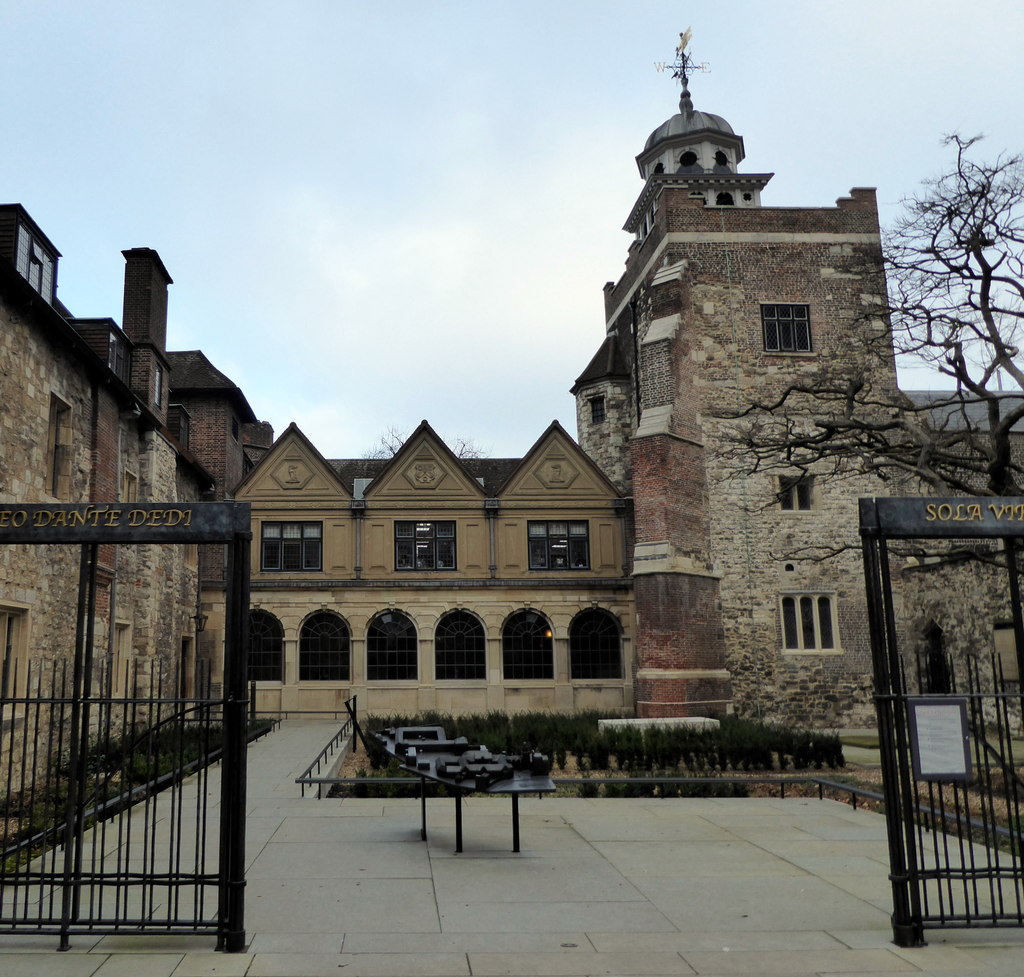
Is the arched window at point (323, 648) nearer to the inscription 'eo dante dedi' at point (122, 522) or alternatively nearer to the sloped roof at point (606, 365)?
the sloped roof at point (606, 365)

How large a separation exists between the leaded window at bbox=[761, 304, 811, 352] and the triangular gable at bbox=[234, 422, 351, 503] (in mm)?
14668

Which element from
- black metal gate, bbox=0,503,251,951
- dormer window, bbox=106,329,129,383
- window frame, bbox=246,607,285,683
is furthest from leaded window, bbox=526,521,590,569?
black metal gate, bbox=0,503,251,951

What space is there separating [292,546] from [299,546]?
0.76 ft

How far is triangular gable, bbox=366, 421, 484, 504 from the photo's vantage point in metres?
30.4

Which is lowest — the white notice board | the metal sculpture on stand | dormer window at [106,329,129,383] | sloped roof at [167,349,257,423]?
the metal sculpture on stand

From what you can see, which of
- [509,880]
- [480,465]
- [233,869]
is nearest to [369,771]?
[509,880]

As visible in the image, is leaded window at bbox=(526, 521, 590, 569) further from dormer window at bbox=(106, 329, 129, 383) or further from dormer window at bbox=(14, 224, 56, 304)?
dormer window at bbox=(14, 224, 56, 304)

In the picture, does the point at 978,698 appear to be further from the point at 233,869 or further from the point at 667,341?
the point at 667,341

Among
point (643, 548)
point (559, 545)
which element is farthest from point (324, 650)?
point (643, 548)

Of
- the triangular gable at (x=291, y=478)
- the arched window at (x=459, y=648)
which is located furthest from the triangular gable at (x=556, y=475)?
the triangular gable at (x=291, y=478)

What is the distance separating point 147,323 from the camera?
23844 mm

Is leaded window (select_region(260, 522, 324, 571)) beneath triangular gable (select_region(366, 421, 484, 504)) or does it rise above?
beneath

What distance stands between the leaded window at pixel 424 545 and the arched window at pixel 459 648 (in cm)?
183

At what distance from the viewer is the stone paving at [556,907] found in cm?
573
